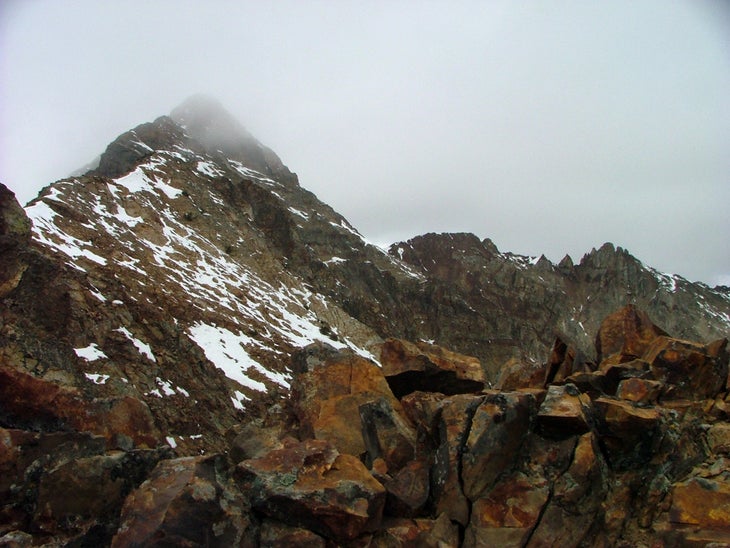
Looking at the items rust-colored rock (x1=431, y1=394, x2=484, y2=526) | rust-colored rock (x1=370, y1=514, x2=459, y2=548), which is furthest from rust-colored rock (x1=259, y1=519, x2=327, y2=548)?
rust-colored rock (x1=431, y1=394, x2=484, y2=526)

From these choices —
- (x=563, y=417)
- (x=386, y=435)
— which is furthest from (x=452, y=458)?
(x=563, y=417)

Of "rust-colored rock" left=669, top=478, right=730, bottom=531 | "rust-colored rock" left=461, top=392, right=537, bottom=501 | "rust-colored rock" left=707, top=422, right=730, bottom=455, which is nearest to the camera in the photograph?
"rust-colored rock" left=669, top=478, right=730, bottom=531

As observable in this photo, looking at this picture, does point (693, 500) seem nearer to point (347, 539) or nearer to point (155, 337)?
point (347, 539)

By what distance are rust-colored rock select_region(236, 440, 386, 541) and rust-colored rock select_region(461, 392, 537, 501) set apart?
1752mm

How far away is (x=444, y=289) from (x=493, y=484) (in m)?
117

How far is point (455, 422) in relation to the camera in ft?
31.3

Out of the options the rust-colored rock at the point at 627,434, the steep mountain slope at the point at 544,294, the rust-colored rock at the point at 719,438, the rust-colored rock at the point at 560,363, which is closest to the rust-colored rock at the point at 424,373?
the rust-colored rock at the point at 560,363

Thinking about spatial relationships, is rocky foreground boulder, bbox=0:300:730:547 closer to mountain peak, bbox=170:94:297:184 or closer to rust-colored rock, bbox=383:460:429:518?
rust-colored rock, bbox=383:460:429:518

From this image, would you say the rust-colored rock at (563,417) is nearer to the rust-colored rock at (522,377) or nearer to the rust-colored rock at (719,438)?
the rust-colored rock at (719,438)

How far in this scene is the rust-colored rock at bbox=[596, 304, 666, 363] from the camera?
1386cm

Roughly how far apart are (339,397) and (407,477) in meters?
3.56

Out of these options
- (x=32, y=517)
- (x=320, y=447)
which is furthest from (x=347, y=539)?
(x=32, y=517)

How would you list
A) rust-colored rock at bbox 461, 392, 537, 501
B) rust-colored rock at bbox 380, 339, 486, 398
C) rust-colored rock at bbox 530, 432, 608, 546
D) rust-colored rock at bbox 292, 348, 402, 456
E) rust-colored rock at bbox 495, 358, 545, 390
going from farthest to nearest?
rust-colored rock at bbox 495, 358, 545, 390 < rust-colored rock at bbox 380, 339, 486, 398 < rust-colored rock at bbox 292, 348, 402, 456 < rust-colored rock at bbox 461, 392, 537, 501 < rust-colored rock at bbox 530, 432, 608, 546

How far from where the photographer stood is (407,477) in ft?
29.5
